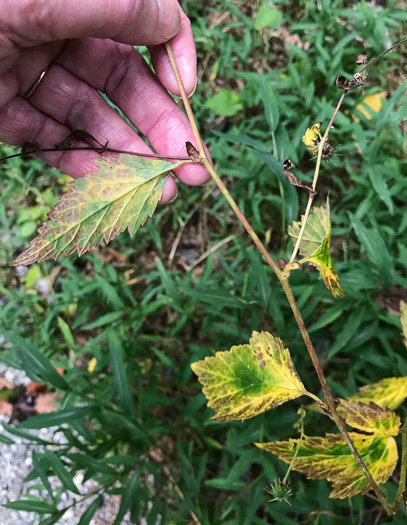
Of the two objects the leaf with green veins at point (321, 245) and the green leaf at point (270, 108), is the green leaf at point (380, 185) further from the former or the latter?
the leaf with green veins at point (321, 245)

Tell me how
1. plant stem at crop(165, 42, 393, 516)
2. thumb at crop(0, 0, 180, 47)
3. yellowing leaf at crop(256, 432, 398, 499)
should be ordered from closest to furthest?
plant stem at crop(165, 42, 393, 516) < yellowing leaf at crop(256, 432, 398, 499) < thumb at crop(0, 0, 180, 47)

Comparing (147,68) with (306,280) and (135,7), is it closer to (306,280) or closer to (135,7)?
(135,7)

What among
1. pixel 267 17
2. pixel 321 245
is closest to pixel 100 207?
pixel 321 245

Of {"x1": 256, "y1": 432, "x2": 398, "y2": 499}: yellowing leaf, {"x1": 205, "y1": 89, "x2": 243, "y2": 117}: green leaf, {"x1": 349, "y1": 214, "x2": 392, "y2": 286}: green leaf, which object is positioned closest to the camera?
{"x1": 256, "y1": 432, "x2": 398, "y2": 499}: yellowing leaf

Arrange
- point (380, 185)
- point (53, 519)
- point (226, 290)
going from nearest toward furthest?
point (53, 519)
point (226, 290)
point (380, 185)

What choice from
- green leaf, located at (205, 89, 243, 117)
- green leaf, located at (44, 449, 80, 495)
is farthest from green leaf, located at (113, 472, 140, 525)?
green leaf, located at (205, 89, 243, 117)

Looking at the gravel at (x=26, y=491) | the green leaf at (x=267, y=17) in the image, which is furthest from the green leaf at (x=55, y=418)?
the green leaf at (x=267, y=17)

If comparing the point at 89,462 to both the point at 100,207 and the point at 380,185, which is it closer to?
the point at 100,207

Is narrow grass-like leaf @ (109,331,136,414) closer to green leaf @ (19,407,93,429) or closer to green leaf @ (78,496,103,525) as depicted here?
green leaf @ (19,407,93,429)
